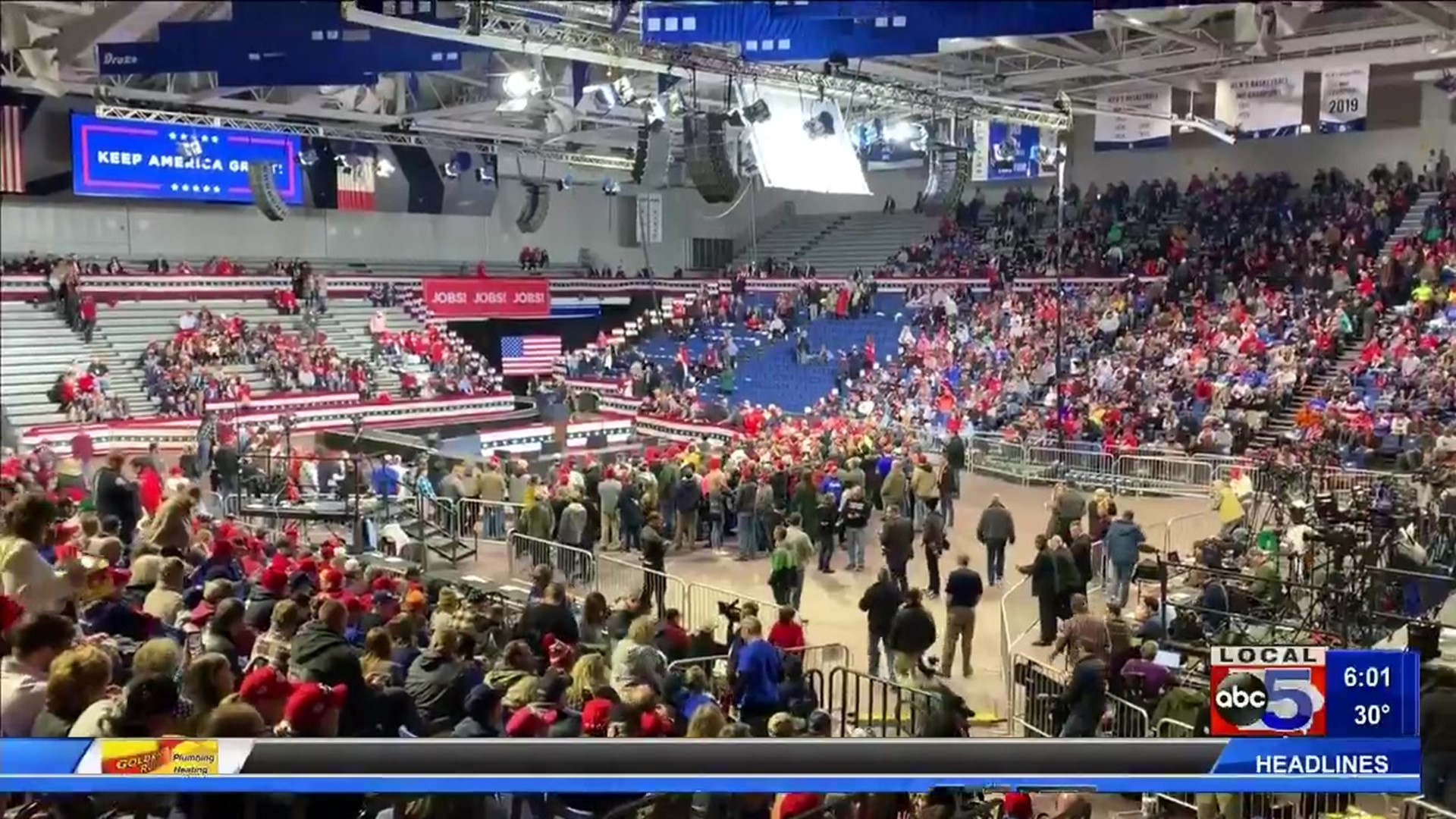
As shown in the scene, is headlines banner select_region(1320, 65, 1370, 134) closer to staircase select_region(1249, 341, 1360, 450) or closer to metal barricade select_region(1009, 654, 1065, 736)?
staircase select_region(1249, 341, 1360, 450)

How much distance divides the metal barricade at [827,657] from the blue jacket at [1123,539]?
6.18 feet

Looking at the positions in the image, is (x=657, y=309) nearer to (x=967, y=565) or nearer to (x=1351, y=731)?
(x=967, y=565)

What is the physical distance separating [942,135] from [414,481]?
19.8ft

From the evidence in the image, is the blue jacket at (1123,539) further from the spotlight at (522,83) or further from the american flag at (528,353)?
the spotlight at (522,83)

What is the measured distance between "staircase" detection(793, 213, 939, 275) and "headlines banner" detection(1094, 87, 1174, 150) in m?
1.39

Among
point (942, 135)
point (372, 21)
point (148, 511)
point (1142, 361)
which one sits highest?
point (372, 21)

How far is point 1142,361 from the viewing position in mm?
8359

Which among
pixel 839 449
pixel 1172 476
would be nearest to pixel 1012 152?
pixel 839 449

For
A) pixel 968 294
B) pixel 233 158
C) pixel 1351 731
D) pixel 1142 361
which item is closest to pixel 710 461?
pixel 968 294

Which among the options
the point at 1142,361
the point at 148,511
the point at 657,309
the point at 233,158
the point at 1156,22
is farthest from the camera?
the point at 233,158

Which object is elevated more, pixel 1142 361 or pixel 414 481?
pixel 1142 361

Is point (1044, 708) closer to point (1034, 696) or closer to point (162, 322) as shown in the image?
point (1034, 696)

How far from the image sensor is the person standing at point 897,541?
8.72 meters

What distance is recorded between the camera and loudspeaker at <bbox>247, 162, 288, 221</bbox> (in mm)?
19266
